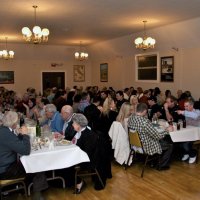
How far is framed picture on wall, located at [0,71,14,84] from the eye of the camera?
13547 millimetres

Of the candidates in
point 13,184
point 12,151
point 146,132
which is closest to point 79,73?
point 146,132

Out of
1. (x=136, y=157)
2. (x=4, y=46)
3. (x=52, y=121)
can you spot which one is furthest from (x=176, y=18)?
(x=4, y=46)

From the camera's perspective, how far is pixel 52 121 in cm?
534

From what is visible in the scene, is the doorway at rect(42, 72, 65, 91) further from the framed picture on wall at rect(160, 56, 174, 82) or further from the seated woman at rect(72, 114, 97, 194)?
the seated woman at rect(72, 114, 97, 194)

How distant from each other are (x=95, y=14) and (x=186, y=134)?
3860 millimetres

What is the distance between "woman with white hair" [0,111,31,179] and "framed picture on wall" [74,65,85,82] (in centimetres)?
1191

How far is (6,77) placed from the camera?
13.6 m

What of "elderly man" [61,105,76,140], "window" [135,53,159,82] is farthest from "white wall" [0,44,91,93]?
"elderly man" [61,105,76,140]

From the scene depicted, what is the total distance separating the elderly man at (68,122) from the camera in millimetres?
4679

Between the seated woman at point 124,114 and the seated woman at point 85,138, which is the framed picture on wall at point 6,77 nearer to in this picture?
the seated woman at point 124,114

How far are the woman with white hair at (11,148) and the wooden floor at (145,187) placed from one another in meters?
0.67

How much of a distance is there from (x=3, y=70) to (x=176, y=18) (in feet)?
29.8

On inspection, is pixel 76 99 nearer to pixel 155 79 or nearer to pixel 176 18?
pixel 176 18

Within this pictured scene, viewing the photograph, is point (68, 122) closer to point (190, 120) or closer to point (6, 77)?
point (190, 120)
